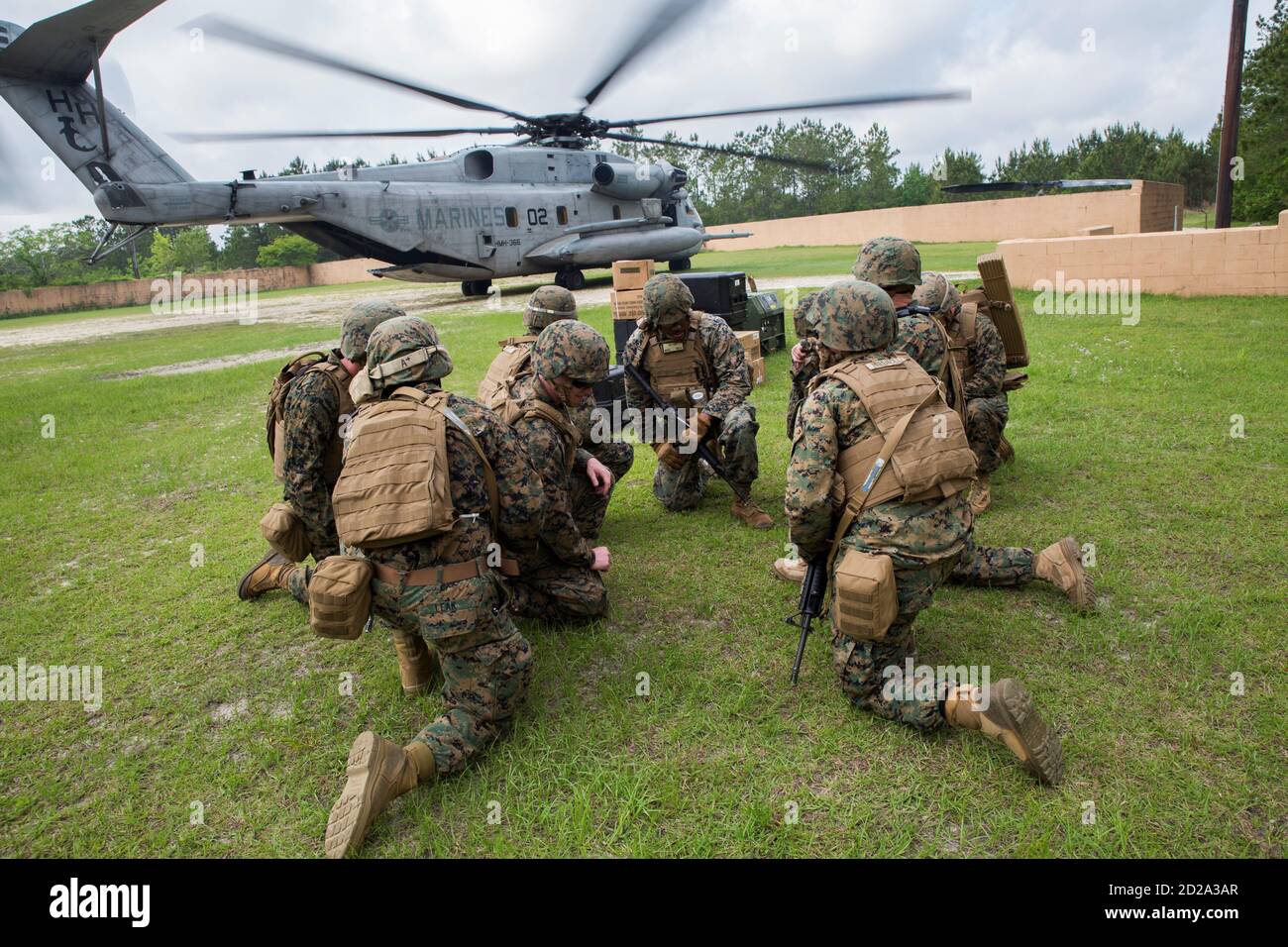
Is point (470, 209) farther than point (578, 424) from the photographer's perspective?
Yes

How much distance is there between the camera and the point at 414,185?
18.2 meters

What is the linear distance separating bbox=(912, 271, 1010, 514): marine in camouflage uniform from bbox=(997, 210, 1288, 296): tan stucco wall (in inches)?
387

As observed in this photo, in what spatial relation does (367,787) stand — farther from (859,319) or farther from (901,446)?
(859,319)

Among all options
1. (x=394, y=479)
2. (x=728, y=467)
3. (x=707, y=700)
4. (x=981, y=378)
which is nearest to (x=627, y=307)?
(x=728, y=467)

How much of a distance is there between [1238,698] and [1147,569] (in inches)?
46.3

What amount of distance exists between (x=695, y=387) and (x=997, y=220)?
3856cm

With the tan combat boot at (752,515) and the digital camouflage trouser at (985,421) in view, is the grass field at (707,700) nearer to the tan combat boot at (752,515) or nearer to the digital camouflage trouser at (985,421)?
the tan combat boot at (752,515)

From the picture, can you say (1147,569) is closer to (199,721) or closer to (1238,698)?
(1238,698)

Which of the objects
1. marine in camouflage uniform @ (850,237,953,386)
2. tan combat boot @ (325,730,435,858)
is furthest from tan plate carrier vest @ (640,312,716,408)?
tan combat boot @ (325,730,435,858)

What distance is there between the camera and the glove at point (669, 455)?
5.51 meters
